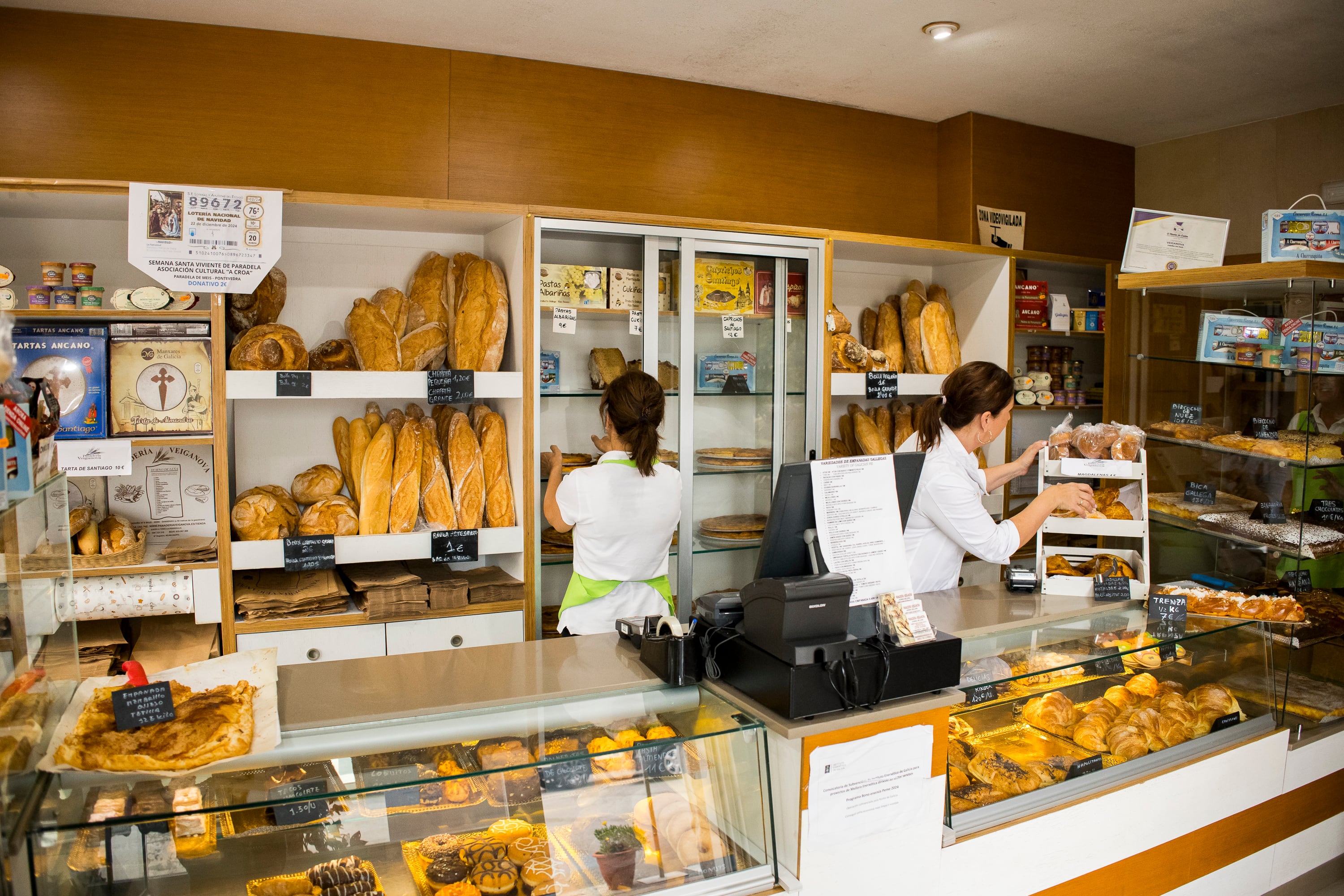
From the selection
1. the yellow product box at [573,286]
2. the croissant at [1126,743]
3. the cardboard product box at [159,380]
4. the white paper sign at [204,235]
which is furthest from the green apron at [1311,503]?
the cardboard product box at [159,380]

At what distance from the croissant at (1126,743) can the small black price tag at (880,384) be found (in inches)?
71.3

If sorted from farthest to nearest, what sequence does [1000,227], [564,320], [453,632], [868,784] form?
[1000,227] < [564,320] < [453,632] < [868,784]

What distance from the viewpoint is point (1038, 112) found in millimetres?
4145

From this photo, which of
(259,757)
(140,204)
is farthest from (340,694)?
(140,204)

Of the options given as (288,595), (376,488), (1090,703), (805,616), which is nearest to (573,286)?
(376,488)

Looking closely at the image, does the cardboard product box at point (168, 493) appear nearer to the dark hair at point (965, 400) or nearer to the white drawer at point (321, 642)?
the white drawer at point (321, 642)

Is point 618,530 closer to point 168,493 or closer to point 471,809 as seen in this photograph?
point 471,809

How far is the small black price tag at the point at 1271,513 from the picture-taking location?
283 cm

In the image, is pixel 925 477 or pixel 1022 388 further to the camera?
pixel 1022 388

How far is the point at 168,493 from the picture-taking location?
3.02m

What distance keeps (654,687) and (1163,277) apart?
8.11 ft

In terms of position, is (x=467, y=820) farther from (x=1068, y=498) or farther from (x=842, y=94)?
(x=842, y=94)

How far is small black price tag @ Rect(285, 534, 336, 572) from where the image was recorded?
9.00ft

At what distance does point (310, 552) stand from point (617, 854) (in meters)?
1.68
